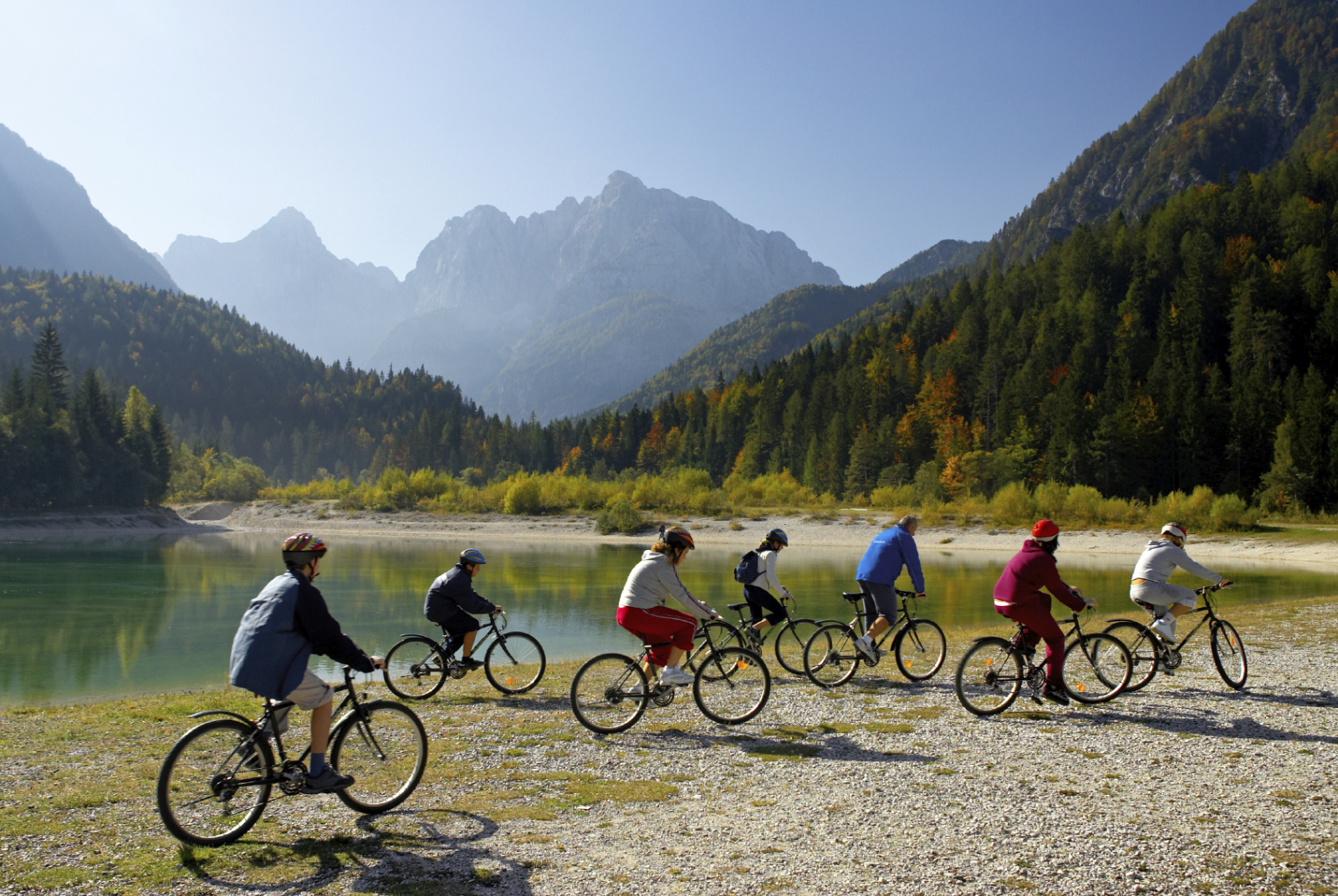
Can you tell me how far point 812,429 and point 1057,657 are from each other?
98651 mm

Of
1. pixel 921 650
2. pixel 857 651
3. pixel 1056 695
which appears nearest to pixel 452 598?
pixel 857 651

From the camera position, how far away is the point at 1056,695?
9.23 metres

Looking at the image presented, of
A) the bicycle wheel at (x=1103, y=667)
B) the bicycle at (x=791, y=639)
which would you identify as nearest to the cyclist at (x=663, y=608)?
the bicycle at (x=791, y=639)

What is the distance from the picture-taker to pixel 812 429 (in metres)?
106

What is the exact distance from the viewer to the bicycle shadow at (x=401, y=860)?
4.71 meters

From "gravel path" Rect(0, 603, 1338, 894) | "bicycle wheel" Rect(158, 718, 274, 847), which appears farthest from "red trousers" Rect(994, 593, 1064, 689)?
"bicycle wheel" Rect(158, 718, 274, 847)

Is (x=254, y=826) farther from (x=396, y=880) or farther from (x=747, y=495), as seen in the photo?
(x=747, y=495)

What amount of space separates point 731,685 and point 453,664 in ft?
14.1

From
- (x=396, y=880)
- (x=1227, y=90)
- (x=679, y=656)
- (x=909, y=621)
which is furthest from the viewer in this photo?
(x=1227, y=90)

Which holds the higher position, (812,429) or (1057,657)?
(812,429)

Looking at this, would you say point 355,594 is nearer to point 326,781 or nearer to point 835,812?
point 326,781

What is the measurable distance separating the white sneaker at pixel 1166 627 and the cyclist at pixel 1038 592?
1.62 metres

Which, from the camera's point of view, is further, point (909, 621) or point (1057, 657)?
point (909, 621)

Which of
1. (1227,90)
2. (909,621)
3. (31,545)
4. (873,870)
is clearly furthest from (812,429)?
(1227,90)
